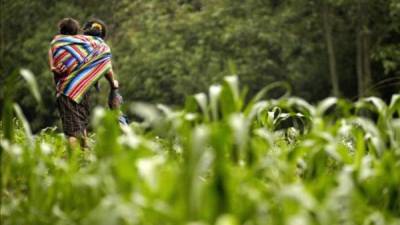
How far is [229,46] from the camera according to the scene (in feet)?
106

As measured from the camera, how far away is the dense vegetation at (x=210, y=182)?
2717 millimetres

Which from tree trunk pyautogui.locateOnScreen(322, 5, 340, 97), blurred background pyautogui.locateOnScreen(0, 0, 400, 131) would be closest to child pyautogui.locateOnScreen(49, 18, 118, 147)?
blurred background pyautogui.locateOnScreen(0, 0, 400, 131)

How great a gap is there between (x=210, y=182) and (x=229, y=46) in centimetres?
2941

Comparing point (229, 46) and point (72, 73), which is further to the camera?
point (229, 46)

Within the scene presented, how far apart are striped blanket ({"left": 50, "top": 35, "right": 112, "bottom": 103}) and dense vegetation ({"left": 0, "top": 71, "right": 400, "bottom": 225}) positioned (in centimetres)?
320

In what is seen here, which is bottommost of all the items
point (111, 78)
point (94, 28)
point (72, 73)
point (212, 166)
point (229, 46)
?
point (229, 46)

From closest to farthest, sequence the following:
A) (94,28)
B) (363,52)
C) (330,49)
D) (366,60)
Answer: (94,28)
(366,60)
(330,49)
(363,52)

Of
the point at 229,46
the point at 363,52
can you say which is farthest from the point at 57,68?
the point at 229,46

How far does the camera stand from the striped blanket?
274 inches

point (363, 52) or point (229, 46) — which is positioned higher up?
point (363, 52)

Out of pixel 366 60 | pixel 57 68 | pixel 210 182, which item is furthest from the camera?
pixel 366 60

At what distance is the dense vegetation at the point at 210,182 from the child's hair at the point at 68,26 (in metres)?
3.31

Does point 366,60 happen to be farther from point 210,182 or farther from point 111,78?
point 210,182

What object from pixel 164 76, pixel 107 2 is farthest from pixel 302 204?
pixel 107 2
